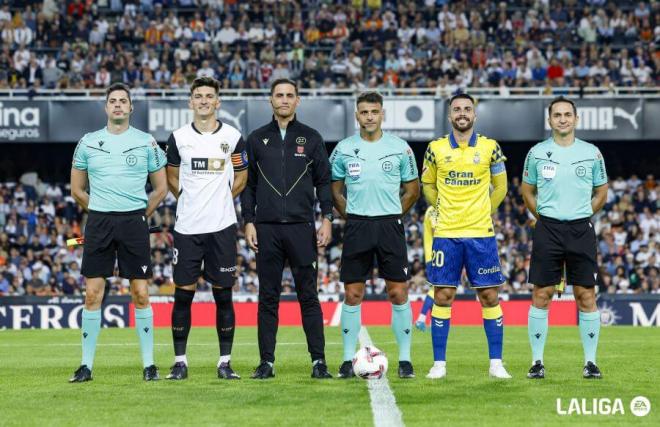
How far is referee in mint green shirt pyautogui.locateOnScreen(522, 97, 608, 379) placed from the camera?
9500mm

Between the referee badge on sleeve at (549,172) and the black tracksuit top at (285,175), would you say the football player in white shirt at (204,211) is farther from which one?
the referee badge on sleeve at (549,172)

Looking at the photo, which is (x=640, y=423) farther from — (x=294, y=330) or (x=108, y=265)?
(x=294, y=330)

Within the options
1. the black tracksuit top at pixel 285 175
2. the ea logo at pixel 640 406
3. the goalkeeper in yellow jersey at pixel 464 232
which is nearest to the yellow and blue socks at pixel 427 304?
the goalkeeper in yellow jersey at pixel 464 232

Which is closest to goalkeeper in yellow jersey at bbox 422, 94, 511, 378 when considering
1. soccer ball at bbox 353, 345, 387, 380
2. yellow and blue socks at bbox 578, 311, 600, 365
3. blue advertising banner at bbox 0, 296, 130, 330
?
soccer ball at bbox 353, 345, 387, 380

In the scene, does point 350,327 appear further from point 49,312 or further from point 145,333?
point 49,312

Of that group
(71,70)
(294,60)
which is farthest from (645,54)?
(71,70)

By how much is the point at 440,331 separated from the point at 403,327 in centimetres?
→ 37

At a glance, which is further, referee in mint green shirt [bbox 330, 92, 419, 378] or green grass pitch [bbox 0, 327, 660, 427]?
referee in mint green shirt [bbox 330, 92, 419, 378]

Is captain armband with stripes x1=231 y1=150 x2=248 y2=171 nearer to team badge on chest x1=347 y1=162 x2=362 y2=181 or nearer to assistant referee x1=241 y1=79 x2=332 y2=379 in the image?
assistant referee x1=241 y1=79 x2=332 y2=379

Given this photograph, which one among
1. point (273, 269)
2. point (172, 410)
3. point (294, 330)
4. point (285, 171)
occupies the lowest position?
point (294, 330)

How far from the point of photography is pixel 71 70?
28641mm

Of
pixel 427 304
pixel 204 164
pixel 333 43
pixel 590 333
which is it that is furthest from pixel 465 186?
pixel 333 43

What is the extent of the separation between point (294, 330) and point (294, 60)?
1242 centimetres

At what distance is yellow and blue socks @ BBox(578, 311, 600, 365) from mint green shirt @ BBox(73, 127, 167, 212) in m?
3.89
